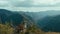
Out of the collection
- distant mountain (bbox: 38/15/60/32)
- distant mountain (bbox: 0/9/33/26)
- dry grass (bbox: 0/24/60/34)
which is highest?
distant mountain (bbox: 0/9/33/26)

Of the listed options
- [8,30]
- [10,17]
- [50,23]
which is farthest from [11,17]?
[50,23]

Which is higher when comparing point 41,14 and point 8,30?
point 41,14

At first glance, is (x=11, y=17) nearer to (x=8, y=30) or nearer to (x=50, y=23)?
(x=8, y=30)

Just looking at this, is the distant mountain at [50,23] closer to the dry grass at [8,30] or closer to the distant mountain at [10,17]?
the dry grass at [8,30]

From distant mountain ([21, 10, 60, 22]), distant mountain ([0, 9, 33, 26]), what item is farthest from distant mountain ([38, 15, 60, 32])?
distant mountain ([0, 9, 33, 26])

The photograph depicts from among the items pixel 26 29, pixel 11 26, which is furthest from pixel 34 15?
pixel 11 26

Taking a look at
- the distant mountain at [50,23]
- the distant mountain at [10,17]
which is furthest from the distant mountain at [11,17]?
the distant mountain at [50,23]

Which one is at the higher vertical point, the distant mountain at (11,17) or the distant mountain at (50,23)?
the distant mountain at (11,17)

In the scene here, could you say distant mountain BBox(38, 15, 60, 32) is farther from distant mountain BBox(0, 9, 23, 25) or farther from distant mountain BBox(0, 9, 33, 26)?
distant mountain BBox(0, 9, 23, 25)

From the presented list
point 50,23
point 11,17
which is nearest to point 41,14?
point 50,23

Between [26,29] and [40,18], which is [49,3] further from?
[26,29]

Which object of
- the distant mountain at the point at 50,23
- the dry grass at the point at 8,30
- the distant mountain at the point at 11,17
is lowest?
the dry grass at the point at 8,30
